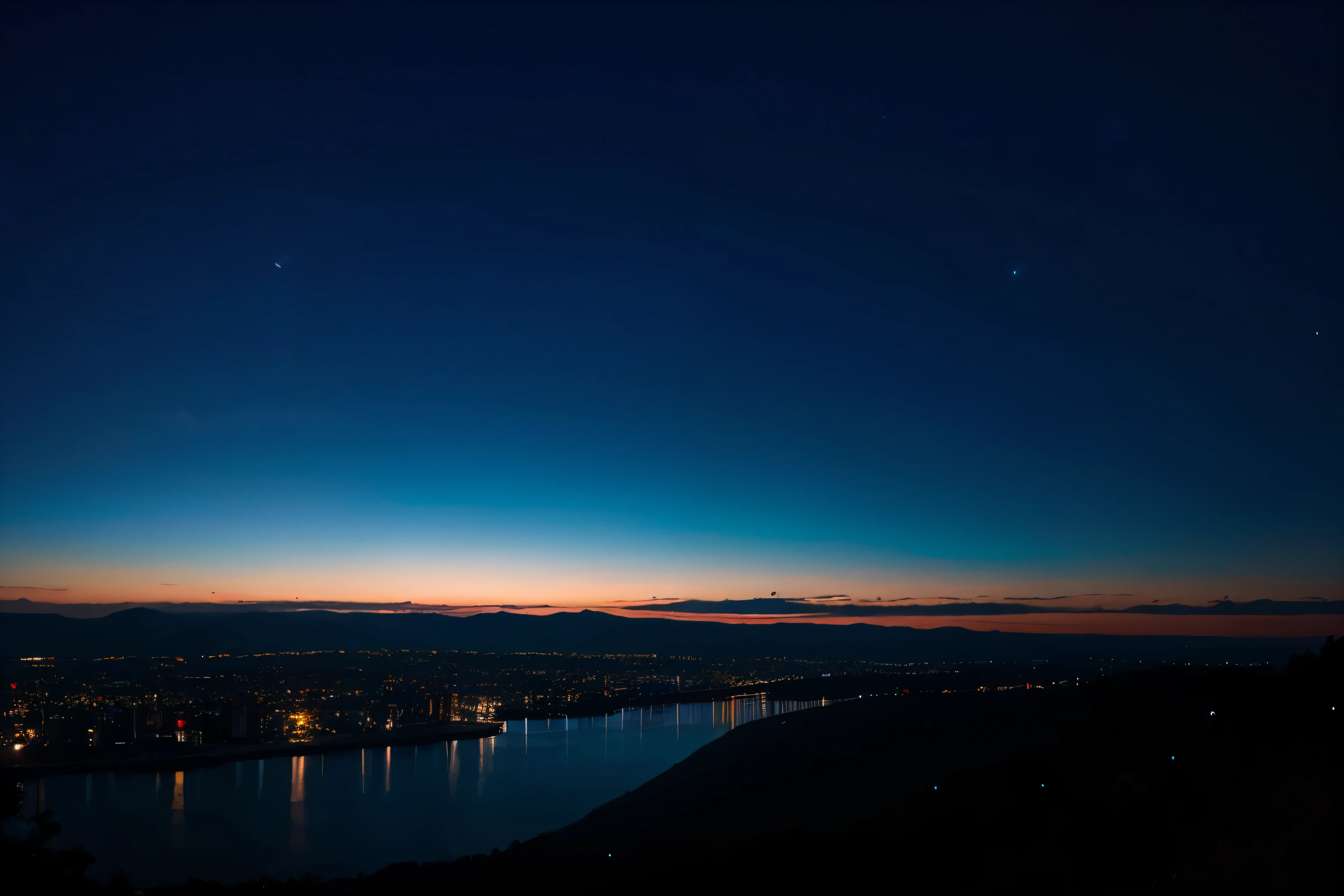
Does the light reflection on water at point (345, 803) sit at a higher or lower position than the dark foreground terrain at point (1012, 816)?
lower

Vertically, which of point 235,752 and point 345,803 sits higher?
point 345,803

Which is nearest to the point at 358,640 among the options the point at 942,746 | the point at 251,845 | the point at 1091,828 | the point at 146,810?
the point at 146,810

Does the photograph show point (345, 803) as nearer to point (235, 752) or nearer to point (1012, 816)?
point (235, 752)

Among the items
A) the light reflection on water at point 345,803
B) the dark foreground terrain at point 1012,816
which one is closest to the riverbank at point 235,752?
the light reflection on water at point 345,803

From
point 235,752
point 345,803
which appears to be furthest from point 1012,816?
point 235,752

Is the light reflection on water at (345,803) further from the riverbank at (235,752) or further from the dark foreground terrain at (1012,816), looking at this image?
the dark foreground terrain at (1012,816)

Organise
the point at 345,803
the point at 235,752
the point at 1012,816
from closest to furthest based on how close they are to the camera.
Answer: the point at 1012,816 < the point at 345,803 < the point at 235,752
